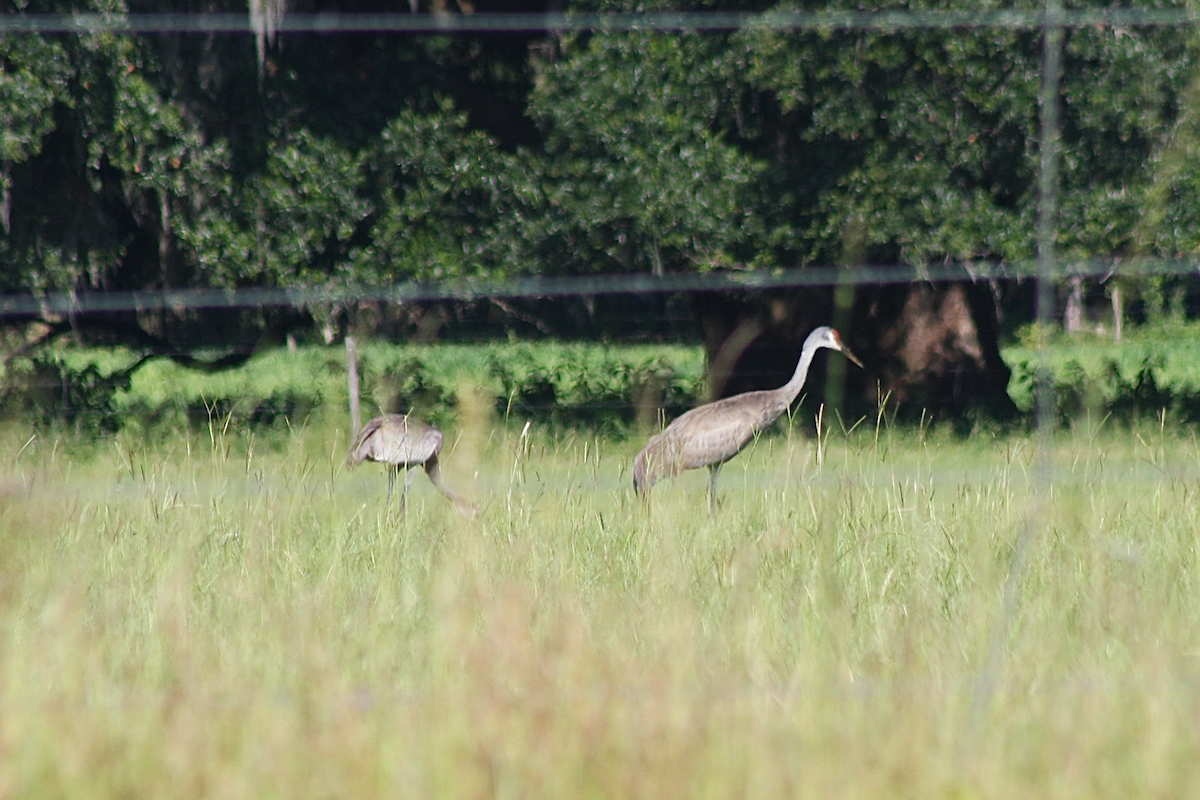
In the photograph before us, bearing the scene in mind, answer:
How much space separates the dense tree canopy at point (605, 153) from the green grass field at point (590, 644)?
4.82 m

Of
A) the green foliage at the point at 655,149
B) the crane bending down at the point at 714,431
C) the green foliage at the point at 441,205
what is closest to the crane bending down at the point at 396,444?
the crane bending down at the point at 714,431

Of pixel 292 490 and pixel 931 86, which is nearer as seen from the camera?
pixel 292 490

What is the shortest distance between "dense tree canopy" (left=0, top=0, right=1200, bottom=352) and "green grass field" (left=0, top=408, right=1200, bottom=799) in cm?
482

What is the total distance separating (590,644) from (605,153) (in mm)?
7203

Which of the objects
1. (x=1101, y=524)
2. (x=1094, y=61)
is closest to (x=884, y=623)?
(x=1101, y=524)

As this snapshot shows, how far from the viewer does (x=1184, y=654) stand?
3.29 meters

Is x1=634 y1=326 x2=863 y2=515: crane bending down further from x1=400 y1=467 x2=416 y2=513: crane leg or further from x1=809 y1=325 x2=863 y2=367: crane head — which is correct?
x1=400 y1=467 x2=416 y2=513: crane leg

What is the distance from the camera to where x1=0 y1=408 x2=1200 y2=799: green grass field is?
A: 275 cm

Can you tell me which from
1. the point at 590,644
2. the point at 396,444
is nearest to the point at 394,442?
the point at 396,444

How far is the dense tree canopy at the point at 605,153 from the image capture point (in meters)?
9.61

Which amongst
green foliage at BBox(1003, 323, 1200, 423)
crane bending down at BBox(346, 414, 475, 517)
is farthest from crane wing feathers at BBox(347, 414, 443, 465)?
green foliage at BBox(1003, 323, 1200, 423)

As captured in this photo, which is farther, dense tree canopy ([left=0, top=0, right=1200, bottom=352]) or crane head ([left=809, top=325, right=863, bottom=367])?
dense tree canopy ([left=0, top=0, right=1200, bottom=352])

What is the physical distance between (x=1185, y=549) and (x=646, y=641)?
7.13 ft

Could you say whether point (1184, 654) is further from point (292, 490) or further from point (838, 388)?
point (838, 388)
